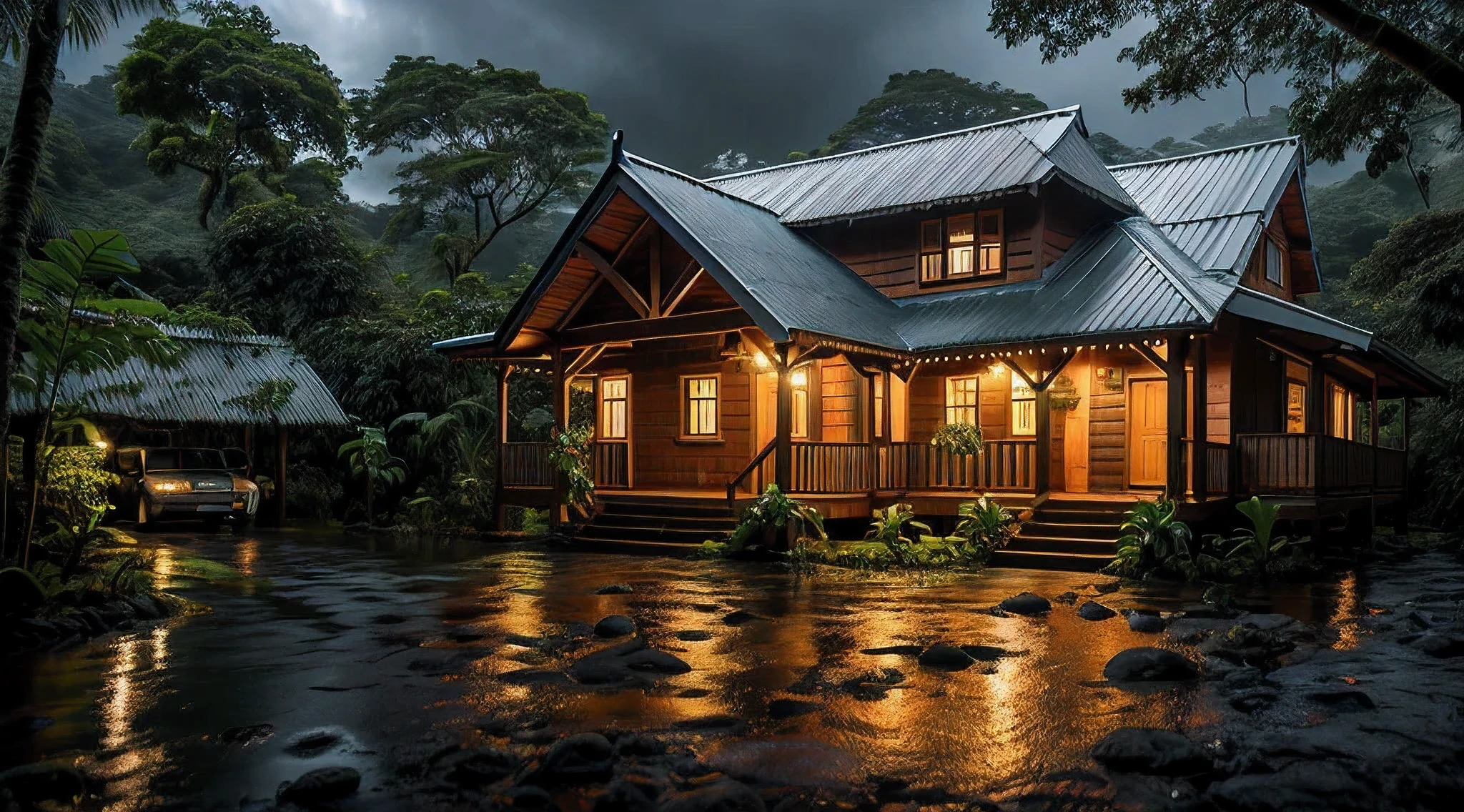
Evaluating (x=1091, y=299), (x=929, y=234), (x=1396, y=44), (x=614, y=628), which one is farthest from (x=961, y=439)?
(x=614, y=628)

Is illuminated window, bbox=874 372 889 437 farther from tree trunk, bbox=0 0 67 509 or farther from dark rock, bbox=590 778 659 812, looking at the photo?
dark rock, bbox=590 778 659 812

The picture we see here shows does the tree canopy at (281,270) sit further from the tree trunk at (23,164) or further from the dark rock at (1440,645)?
the dark rock at (1440,645)

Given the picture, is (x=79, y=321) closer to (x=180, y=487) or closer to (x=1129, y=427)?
(x=180, y=487)

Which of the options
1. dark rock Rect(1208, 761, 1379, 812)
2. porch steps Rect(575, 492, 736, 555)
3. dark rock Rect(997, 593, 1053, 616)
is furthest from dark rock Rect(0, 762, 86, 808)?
porch steps Rect(575, 492, 736, 555)

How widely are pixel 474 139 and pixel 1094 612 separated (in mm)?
39820

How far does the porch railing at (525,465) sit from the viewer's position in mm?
19719

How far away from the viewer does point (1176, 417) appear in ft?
48.2

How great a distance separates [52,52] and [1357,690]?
450 inches

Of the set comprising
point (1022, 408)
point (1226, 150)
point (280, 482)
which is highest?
point (1226, 150)

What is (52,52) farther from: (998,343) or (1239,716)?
(998,343)

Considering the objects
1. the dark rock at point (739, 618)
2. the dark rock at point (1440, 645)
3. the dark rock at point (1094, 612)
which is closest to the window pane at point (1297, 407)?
the dark rock at point (1094, 612)

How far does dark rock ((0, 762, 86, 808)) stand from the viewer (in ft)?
14.7

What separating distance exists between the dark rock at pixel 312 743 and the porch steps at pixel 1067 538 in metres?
11.2

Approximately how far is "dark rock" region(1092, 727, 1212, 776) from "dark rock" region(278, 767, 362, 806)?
353 centimetres
